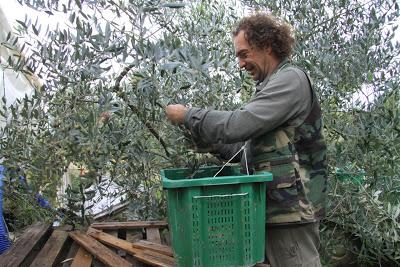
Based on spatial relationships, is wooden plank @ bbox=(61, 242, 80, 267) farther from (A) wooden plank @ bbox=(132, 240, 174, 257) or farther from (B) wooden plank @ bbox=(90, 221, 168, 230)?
(A) wooden plank @ bbox=(132, 240, 174, 257)

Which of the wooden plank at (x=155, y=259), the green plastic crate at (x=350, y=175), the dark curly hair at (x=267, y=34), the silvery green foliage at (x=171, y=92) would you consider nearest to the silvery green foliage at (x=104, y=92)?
the silvery green foliage at (x=171, y=92)

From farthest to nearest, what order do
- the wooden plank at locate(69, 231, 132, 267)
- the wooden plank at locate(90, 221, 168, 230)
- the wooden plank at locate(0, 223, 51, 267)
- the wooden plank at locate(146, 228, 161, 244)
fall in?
1. the wooden plank at locate(90, 221, 168, 230)
2. the wooden plank at locate(146, 228, 161, 244)
3. the wooden plank at locate(0, 223, 51, 267)
4. the wooden plank at locate(69, 231, 132, 267)

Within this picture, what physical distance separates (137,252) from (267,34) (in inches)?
54.4

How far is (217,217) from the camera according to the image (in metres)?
1.99

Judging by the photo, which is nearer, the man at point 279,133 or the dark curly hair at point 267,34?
the man at point 279,133

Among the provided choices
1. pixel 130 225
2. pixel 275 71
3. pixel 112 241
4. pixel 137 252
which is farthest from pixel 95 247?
pixel 275 71

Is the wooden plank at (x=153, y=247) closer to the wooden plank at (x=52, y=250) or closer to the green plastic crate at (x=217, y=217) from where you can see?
the wooden plank at (x=52, y=250)

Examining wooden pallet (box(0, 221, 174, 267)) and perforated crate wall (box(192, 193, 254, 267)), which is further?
wooden pallet (box(0, 221, 174, 267))

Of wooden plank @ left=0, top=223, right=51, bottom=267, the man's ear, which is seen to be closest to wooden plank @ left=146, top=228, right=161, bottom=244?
wooden plank @ left=0, top=223, right=51, bottom=267

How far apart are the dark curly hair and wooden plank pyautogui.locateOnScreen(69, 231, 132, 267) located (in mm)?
1344

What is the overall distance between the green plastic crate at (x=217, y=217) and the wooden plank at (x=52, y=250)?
107 centimetres

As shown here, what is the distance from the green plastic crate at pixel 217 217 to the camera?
1959 mm

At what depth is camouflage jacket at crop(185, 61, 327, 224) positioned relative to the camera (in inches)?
81.8

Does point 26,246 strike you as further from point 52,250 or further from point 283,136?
point 283,136
